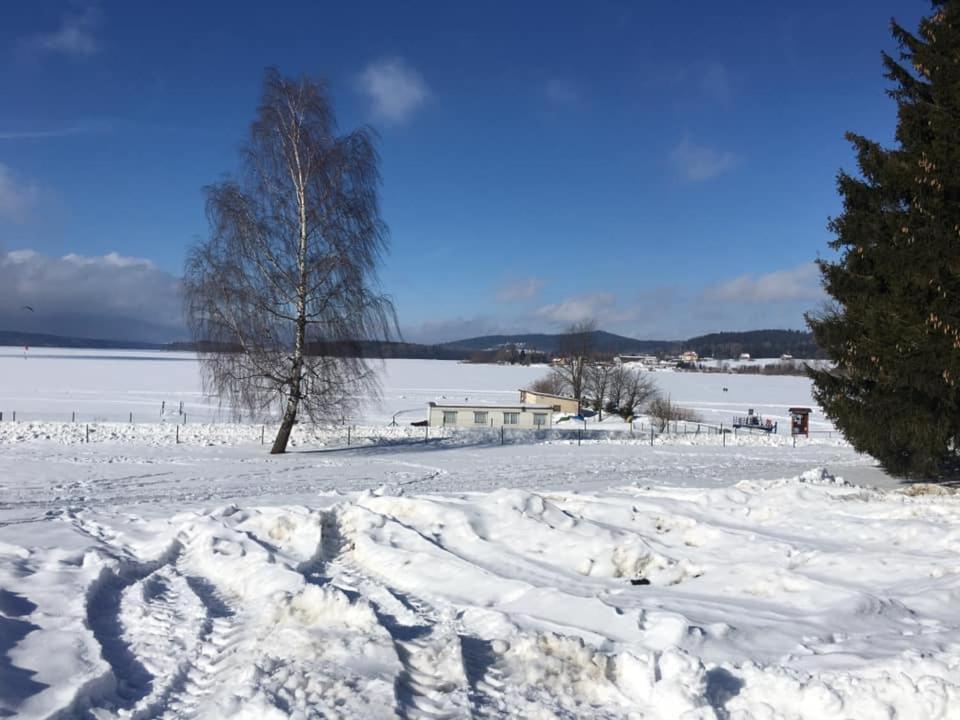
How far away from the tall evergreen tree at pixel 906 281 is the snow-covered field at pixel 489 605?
1.86 m

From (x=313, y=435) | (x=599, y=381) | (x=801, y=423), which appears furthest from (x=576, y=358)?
(x=313, y=435)

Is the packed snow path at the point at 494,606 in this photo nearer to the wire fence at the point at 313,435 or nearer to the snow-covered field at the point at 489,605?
the snow-covered field at the point at 489,605

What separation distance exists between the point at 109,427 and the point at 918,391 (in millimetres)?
25213

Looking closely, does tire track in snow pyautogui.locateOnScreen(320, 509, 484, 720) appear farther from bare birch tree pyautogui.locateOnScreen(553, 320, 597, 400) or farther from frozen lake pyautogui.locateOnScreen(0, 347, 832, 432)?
bare birch tree pyautogui.locateOnScreen(553, 320, 597, 400)

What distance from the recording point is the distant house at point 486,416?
123 feet

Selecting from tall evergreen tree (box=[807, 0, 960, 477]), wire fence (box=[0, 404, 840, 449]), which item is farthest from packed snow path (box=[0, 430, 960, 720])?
wire fence (box=[0, 404, 840, 449])

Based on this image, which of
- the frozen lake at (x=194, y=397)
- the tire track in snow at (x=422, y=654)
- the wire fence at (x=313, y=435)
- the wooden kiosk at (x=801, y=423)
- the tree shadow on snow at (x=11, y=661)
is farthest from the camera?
the wooden kiosk at (x=801, y=423)

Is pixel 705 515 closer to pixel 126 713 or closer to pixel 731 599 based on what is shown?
pixel 731 599

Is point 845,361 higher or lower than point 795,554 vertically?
higher

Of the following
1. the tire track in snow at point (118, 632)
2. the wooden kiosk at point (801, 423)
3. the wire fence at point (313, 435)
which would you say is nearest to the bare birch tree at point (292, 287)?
the wire fence at point (313, 435)

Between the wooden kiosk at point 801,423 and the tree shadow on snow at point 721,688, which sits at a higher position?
the tree shadow on snow at point 721,688

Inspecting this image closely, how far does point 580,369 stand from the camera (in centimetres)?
5969

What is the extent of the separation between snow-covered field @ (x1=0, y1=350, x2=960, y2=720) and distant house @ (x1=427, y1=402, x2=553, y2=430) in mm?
24752

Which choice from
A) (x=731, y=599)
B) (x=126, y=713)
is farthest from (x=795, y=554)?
(x=126, y=713)
